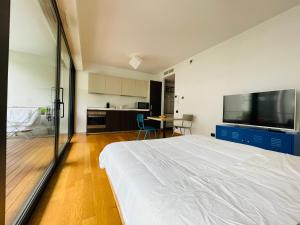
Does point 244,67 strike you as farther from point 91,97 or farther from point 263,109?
point 91,97

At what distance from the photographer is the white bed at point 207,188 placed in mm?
523

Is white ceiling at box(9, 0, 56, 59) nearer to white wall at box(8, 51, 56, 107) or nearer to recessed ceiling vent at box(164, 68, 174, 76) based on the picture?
white wall at box(8, 51, 56, 107)

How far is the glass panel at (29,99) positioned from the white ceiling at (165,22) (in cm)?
61

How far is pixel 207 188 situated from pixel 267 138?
2.28 m

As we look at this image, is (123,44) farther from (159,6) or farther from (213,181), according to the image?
(213,181)

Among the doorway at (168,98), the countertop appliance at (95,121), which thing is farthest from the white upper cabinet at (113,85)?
the doorway at (168,98)

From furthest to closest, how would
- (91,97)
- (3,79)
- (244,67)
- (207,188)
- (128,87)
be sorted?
(128,87), (91,97), (244,67), (3,79), (207,188)

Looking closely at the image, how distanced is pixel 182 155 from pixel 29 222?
147cm

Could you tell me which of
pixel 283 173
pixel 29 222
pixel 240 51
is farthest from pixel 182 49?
pixel 29 222

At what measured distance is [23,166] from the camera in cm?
158

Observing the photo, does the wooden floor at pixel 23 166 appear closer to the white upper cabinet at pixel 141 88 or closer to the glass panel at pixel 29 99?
the glass panel at pixel 29 99

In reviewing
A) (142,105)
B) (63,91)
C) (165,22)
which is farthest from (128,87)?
(165,22)

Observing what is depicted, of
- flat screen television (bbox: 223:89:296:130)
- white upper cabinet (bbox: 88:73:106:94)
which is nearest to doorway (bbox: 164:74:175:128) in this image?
white upper cabinet (bbox: 88:73:106:94)

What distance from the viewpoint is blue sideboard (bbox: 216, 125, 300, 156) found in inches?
80.6
